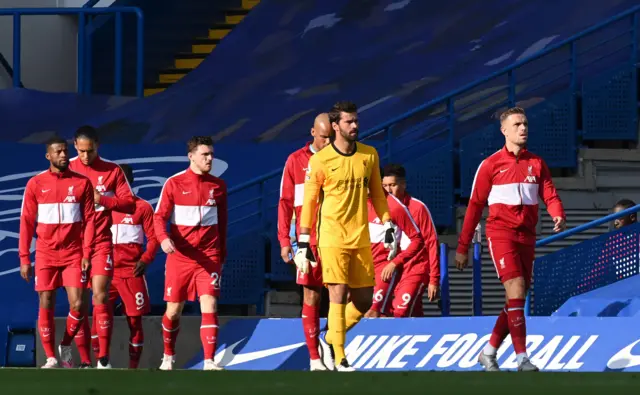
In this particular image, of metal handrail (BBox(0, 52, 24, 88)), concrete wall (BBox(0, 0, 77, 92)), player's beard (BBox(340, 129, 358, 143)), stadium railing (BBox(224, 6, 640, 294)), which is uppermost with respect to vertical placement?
concrete wall (BBox(0, 0, 77, 92))

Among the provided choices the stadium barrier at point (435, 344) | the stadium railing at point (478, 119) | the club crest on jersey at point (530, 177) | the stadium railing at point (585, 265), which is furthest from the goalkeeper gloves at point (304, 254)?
the stadium railing at point (478, 119)

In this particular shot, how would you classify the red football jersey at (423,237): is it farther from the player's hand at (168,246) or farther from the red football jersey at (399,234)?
the player's hand at (168,246)

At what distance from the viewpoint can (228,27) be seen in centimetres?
2288

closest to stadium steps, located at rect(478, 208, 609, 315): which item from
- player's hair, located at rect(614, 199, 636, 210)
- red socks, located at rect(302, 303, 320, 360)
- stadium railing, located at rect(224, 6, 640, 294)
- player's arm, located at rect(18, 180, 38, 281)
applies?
stadium railing, located at rect(224, 6, 640, 294)

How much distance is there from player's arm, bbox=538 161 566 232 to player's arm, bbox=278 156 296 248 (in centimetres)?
226

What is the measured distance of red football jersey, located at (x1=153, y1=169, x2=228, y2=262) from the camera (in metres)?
14.2

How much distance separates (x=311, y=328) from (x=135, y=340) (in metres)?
3.12

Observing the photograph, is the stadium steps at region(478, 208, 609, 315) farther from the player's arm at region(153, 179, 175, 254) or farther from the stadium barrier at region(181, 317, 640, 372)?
the player's arm at region(153, 179, 175, 254)

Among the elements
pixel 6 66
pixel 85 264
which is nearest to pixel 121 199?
pixel 85 264

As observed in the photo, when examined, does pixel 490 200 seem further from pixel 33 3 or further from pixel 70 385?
pixel 33 3

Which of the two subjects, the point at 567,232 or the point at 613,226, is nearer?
the point at 567,232

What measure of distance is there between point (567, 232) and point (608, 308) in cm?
102

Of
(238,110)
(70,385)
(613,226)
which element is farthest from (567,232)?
A: (70,385)

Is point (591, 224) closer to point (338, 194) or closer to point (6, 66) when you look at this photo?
point (338, 194)
